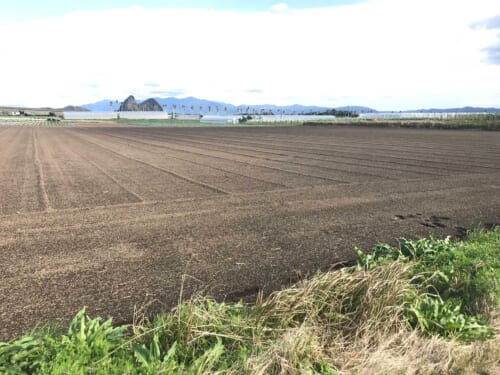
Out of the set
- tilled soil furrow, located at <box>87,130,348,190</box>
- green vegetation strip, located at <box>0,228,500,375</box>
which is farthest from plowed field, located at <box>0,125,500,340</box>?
green vegetation strip, located at <box>0,228,500,375</box>

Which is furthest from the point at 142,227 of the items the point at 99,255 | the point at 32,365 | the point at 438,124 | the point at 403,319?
the point at 438,124

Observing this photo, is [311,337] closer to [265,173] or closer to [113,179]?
[113,179]

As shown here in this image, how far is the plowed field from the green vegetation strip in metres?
1.22

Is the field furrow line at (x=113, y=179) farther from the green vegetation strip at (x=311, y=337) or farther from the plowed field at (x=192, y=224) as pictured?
the green vegetation strip at (x=311, y=337)

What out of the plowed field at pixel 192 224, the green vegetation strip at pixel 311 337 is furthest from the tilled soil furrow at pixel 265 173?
the green vegetation strip at pixel 311 337

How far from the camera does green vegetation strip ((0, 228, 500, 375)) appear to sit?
3.16 metres

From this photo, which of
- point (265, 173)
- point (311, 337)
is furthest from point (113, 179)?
point (311, 337)

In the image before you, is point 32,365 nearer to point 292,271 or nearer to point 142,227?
point 292,271

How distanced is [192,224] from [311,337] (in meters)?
5.29

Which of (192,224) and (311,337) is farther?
(192,224)

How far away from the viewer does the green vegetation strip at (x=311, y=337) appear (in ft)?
10.4

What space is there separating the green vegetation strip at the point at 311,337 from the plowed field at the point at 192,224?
1220 mm

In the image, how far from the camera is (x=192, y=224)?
844 centimetres

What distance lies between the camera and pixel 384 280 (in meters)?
4.26
